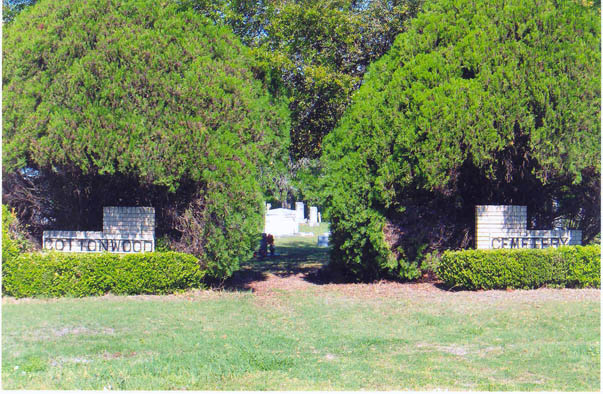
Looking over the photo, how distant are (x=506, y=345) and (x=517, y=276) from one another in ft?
12.8

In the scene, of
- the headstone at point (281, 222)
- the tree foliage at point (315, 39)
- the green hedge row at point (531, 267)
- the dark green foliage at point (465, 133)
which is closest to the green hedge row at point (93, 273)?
the dark green foliage at point (465, 133)

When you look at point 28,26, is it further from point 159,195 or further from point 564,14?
point 564,14

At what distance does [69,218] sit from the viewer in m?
11.1

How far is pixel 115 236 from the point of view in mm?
10297

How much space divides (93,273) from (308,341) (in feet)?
15.2

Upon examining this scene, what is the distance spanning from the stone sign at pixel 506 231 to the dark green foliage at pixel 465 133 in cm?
56

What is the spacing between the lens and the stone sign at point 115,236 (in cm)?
1030

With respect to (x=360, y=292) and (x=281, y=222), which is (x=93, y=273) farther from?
(x=281, y=222)

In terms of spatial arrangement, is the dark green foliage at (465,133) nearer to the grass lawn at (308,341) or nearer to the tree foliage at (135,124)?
the grass lawn at (308,341)

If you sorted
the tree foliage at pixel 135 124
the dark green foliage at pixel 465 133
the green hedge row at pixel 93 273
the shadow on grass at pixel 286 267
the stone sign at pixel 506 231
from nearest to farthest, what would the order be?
the green hedge row at pixel 93 273
the tree foliage at pixel 135 124
the dark green foliage at pixel 465 133
the stone sign at pixel 506 231
the shadow on grass at pixel 286 267

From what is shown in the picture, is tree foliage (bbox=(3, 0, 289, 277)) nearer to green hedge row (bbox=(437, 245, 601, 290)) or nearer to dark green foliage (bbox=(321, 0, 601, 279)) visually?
dark green foliage (bbox=(321, 0, 601, 279))

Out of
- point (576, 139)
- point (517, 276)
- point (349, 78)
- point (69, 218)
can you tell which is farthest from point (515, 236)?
point (69, 218)

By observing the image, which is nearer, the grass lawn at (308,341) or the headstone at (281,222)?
the grass lawn at (308,341)

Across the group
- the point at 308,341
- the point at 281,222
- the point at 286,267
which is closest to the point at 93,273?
the point at 308,341
